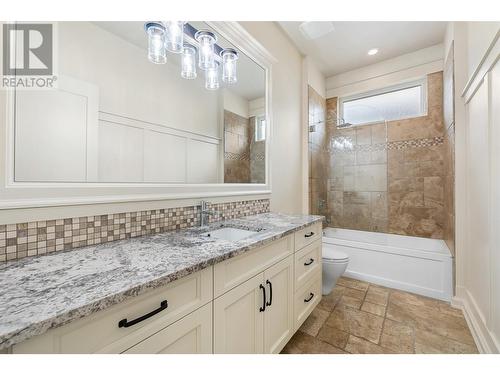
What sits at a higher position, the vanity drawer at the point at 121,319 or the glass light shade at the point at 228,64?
the glass light shade at the point at 228,64

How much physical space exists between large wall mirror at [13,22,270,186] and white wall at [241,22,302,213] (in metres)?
0.49

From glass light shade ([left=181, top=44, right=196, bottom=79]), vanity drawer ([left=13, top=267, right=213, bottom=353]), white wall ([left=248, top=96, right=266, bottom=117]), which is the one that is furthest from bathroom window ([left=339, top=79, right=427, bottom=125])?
vanity drawer ([left=13, top=267, right=213, bottom=353])

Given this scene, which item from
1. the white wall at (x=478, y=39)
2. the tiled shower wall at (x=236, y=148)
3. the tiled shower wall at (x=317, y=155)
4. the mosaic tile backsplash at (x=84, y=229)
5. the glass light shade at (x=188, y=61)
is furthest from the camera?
the tiled shower wall at (x=317, y=155)

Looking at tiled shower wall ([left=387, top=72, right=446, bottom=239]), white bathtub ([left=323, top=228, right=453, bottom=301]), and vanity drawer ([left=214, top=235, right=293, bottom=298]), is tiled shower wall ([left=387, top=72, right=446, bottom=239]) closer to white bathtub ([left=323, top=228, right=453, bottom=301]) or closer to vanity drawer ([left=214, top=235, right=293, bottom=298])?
white bathtub ([left=323, top=228, right=453, bottom=301])

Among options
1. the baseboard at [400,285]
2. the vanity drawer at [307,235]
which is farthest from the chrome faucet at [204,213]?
the baseboard at [400,285]

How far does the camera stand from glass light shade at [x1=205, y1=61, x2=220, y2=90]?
5.15 feet

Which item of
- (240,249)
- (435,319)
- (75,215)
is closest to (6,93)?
(75,215)

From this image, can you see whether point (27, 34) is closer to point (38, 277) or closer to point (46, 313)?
point (38, 277)

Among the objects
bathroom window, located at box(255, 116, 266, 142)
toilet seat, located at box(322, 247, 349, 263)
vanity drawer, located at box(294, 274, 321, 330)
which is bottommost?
vanity drawer, located at box(294, 274, 321, 330)

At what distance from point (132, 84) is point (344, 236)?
3.03 m

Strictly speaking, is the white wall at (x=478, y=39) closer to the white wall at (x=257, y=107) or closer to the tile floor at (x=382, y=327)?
the white wall at (x=257, y=107)

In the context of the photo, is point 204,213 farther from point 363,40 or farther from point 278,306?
point 363,40

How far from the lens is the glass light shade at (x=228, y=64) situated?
160cm

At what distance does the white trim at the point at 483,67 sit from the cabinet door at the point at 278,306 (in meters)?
1.65
